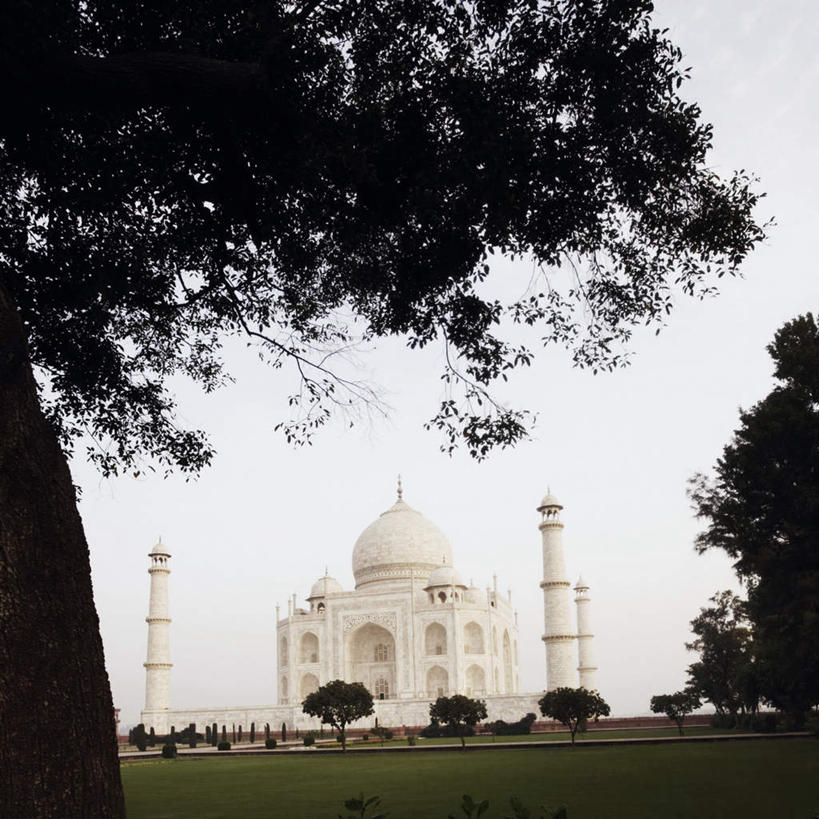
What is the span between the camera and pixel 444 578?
5044cm

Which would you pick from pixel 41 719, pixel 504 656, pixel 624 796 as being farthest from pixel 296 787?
pixel 504 656

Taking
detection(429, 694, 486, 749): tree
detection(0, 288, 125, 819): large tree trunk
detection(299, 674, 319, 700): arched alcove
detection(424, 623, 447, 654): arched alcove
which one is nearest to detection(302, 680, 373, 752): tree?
detection(429, 694, 486, 749): tree

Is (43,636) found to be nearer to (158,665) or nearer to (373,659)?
(158,665)

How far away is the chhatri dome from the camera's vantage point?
53.7 m

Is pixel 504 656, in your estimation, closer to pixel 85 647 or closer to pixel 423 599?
pixel 423 599

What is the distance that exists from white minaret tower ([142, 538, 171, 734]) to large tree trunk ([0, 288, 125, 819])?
46.3 meters

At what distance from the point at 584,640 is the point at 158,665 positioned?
24.2 metres

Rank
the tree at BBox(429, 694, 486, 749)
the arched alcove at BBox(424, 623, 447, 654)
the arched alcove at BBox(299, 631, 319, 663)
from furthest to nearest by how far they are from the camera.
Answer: the arched alcove at BBox(299, 631, 319, 663)
the arched alcove at BBox(424, 623, 447, 654)
the tree at BBox(429, 694, 486, 749)

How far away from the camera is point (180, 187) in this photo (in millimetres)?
8055

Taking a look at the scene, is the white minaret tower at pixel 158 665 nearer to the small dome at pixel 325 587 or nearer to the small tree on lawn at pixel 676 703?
the small dome at pixel 325 587

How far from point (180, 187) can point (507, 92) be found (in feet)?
10.2

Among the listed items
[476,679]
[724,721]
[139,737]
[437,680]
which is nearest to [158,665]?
[139,737]

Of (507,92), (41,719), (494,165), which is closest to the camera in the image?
(41,719)

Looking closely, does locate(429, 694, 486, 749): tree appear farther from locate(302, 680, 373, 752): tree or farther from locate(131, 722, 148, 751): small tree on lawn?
locate(131, 722, 148, 751): small tree on lawn
